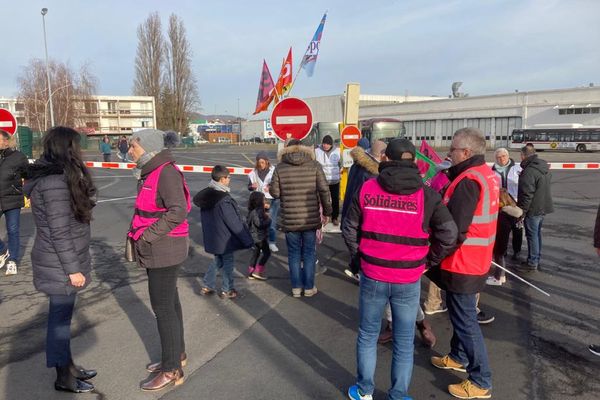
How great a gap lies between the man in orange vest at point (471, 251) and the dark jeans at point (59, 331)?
2.82 m

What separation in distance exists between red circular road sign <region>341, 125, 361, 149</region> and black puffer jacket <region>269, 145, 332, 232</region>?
3.83 meters

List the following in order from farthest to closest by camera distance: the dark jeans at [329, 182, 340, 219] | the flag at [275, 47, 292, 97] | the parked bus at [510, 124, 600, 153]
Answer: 1. the parked bus at [510, 124, 600, 153]
2. the flag at [275, 47, 292, 97]
3. the dark jeans at [329, 182, 340, 219]

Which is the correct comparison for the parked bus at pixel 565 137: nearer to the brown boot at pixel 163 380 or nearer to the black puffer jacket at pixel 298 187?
the black puffer jacket at pixel 298 187

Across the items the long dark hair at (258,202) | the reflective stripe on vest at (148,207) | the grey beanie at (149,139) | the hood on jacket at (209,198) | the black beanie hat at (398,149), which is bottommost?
the long dark hair at (258,202)

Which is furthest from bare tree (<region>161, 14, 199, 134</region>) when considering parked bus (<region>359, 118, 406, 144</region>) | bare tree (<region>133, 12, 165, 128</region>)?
parked bus (<region>359, 118, 406, 144</region>)

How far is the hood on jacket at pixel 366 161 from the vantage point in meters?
5.30

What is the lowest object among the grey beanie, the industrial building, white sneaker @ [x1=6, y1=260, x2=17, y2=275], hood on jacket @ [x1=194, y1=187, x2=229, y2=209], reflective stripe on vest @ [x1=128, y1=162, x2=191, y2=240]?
white sneaker @ [x1=6, y1=260, x2=17, y2=275]

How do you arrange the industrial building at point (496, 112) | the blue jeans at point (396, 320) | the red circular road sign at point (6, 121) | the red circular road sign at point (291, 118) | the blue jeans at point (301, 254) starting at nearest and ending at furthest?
the blue jeans at point (396, 320)
the blue jeans at point (301, 254)
the red circular road sign at point (291, 118)
the red circular road sign at point (6, 121)
the industrial building at point (496, 112)

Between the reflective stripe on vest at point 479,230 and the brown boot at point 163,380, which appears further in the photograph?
the brown boot at point 163,380

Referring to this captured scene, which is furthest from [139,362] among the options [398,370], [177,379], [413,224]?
[413,224]

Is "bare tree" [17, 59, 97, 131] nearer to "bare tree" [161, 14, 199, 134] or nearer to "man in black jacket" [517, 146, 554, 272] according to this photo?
"bare tree" [161, 14, 199, 134]

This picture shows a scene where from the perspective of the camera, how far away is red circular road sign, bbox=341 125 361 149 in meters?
9.14

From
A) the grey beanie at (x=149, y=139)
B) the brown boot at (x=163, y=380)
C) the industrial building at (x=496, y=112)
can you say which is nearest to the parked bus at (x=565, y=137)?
the industrial building at (x=496, y=112)

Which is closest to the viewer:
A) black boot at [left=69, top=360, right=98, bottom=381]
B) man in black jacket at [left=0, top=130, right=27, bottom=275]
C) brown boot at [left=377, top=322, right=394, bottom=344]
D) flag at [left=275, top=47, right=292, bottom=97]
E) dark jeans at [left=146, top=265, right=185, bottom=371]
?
dark jeans at [left=146, top=265, right=185, bottom=371]
